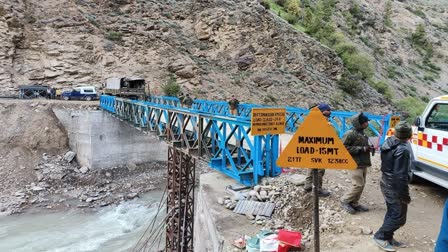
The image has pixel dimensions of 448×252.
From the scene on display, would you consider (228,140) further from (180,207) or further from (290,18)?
(290,18)

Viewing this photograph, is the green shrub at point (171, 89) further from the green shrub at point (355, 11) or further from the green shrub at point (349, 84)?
the green shrub at point (355, 11)

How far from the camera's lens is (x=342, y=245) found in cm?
482

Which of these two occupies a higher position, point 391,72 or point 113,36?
point 113,36

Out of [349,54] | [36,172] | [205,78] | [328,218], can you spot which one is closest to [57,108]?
[36,172]

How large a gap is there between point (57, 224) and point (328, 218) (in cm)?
1373

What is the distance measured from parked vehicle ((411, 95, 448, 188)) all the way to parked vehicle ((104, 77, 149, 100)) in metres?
18.8

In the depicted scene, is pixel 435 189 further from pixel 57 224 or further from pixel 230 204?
pixel 57 224

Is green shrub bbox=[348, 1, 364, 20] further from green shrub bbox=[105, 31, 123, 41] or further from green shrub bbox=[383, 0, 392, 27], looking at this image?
green shrub bbox=[105, 31, 123, 41]

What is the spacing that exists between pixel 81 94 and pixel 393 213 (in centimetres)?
2404

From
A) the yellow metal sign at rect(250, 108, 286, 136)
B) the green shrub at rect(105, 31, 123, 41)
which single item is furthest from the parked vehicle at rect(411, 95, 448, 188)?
the green shrub at rect(105, 31, 123, 41)

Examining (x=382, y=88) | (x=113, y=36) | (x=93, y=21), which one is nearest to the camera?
(x=113, y=36)

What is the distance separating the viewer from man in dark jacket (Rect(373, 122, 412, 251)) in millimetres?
4418

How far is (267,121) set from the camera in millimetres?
6727

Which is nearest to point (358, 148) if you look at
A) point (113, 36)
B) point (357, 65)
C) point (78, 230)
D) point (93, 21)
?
point (78, 230)
